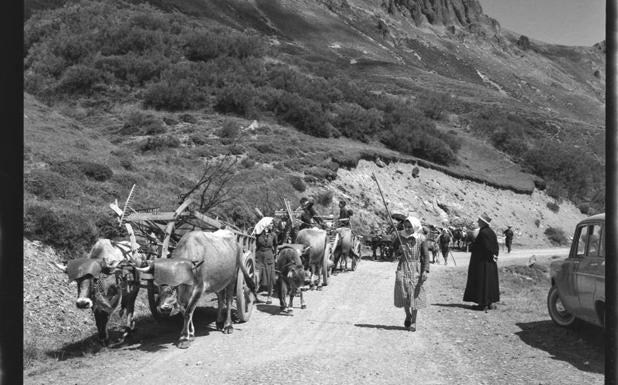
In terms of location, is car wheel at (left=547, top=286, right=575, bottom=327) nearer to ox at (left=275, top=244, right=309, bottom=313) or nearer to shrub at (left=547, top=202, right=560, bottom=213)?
ox at (left=275, top=244, right=309, bottom=313)

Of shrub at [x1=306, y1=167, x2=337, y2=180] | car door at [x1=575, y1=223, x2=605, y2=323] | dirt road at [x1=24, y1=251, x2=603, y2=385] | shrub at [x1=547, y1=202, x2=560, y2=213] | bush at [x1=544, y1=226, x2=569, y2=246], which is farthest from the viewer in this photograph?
shrub at [x1=547, y1=202, x2=560, y2=213]

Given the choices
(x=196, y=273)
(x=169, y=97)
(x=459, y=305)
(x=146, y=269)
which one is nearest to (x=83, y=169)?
(x=196, y=273)

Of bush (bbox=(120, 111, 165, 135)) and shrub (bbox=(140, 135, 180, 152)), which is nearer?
shrub (bbox=(140, 135, 180, 152))

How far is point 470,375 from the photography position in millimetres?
8312

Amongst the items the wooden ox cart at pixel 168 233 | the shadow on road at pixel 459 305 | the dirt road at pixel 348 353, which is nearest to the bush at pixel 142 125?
the wooden ox cart at pixel 168 233

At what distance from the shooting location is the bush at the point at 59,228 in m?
13.9

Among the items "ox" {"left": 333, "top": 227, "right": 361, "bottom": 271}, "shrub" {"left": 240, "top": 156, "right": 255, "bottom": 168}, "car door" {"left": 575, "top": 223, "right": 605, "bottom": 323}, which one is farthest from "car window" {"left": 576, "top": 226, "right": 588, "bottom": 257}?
"shrub" {"left": 240, "top": 156, "right": 255, "bottom": 168}

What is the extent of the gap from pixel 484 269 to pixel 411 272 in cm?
351

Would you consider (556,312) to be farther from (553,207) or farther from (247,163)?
(553,207)

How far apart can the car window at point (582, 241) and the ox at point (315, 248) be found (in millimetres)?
7480

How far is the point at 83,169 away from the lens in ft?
69.6

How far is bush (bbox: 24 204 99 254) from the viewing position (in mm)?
13852

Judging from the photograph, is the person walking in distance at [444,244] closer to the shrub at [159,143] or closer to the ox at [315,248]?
the ox at [315,248]

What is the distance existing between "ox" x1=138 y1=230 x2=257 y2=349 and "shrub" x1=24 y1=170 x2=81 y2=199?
824 centimetres
